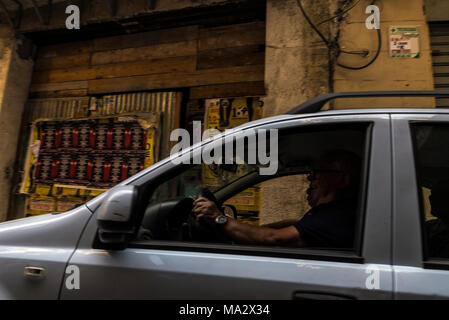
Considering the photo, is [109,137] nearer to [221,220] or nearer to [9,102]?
[9,102]

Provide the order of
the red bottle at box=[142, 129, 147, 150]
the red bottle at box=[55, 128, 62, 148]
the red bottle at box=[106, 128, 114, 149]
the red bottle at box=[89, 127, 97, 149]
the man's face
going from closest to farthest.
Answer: the man's face
the red bottle at box=[142, 129, 147, 150]
the red bottle at box=[106, 128, 114, 149]
the red bottle at box=[89, 127, 97, 149]
the red bottle at box=[55, 128, 62, 148]

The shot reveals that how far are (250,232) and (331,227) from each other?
15.4 inches

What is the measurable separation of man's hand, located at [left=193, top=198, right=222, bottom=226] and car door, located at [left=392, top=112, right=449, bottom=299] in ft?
2.73


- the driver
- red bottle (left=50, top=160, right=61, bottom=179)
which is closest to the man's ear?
the driver

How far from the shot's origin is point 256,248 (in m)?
1.30

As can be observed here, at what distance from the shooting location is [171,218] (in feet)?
5.29

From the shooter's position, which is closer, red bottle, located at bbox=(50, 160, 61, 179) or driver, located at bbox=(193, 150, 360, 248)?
driver, located at bbox=(193, 150, 360, 248)

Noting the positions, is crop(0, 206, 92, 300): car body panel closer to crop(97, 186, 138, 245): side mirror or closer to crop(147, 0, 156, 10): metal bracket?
crop(97, 186, 138, 245): side mirror

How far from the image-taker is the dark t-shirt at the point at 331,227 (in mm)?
1389

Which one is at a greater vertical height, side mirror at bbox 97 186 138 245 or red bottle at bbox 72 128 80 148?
red bottle at bbox 72 128 80 148

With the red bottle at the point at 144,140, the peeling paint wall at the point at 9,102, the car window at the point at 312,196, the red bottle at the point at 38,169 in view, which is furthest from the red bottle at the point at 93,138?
the car window at the point at 312,196

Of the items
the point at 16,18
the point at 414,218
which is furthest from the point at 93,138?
the point at 414,218

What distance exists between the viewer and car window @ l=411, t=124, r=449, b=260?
127cm
